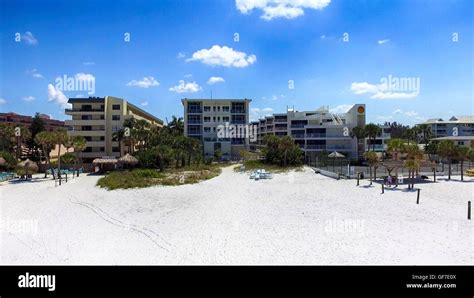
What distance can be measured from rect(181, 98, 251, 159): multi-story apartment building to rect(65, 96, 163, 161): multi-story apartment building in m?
13.9

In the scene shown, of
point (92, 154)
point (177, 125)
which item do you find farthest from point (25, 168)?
point (177, 125)

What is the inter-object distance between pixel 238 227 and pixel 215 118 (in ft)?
Answer: 162

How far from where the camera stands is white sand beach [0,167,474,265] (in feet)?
39.2

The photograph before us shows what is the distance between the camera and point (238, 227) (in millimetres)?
16031

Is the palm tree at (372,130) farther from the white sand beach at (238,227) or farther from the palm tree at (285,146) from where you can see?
the white sand beach at (238,227)

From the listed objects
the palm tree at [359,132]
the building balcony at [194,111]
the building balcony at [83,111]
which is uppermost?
the building balcony at [194,111]

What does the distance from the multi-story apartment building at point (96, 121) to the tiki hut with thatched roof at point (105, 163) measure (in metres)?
7.91

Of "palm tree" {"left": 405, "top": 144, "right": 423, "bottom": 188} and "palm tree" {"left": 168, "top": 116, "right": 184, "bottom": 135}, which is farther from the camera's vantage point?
"palm tree" {"left": 168, "top": 116, "right": 184, "bottom": 135}

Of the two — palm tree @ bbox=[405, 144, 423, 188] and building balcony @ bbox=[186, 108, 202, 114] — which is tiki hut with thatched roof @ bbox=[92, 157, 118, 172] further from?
palm tree @ bbox=[405, 144, 423, 188]

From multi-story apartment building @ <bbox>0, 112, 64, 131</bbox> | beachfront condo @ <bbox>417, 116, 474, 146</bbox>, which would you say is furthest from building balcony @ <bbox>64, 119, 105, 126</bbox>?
beachfront condo @ <bbox>417, 116, 474, 146</bbox>

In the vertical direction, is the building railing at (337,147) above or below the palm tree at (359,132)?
below

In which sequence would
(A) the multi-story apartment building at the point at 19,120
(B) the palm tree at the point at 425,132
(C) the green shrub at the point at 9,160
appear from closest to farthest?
(C) the green shrub at the point at 9,160
(B) the palm tree at the point at 425,132
(A) the multi-story apartment building at the point at 19,120

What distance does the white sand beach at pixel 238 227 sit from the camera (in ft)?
39.2

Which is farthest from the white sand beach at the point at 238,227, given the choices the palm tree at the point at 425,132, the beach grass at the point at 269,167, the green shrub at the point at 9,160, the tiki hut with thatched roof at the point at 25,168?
the palm tree at the point at 425,132
